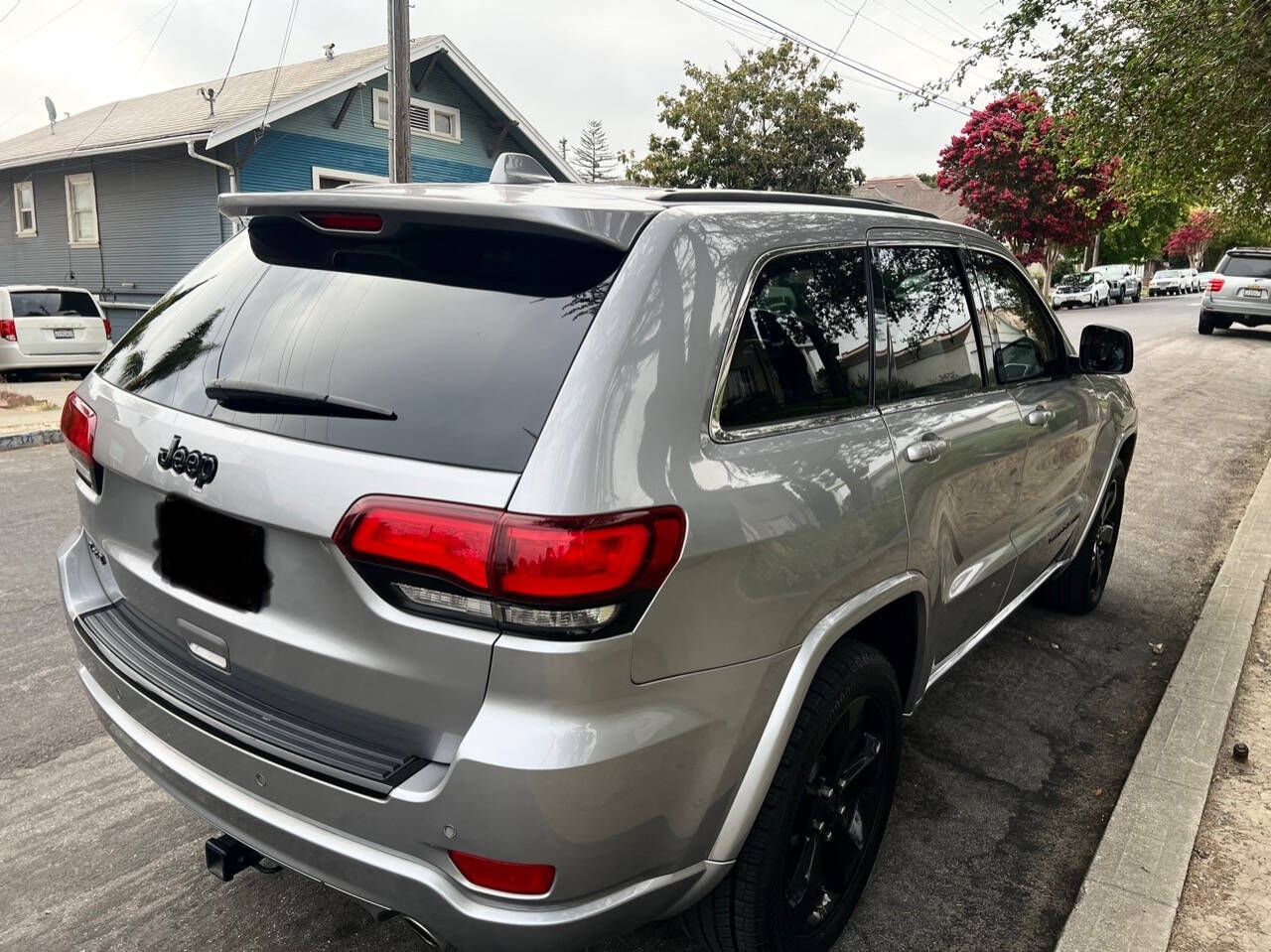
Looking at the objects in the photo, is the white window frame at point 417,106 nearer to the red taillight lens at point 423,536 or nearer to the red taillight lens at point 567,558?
the red taillight lens at point 423,536

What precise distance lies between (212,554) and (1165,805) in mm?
2953

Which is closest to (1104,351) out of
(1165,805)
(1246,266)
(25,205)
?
(1165,805)

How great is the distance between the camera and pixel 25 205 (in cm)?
2223

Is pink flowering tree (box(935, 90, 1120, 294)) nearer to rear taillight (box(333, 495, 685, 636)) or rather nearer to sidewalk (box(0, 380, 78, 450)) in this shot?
sidewalk (box(0, 380, 78, 450))

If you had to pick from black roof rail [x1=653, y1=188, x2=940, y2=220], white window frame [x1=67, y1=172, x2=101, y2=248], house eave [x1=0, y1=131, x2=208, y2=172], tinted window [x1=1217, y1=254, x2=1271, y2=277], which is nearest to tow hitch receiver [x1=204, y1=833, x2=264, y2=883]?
black roof rail [x1=653, y1=188, x2=940, y2=220]

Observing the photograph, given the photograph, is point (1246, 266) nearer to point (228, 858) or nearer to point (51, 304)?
point (51, 304)

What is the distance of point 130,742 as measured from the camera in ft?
7.48

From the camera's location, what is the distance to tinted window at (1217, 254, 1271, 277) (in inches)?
829

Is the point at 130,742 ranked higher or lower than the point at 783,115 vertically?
lower

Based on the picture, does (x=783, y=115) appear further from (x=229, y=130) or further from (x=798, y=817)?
(x=798, y=817)

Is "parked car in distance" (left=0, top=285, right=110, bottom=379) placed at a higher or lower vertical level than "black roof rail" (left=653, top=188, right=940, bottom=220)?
lower

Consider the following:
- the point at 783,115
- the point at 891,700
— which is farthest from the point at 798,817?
the point at 783,115

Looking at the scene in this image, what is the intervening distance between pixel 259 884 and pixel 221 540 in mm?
1220

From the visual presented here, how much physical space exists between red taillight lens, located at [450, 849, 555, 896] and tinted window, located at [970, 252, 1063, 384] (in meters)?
2.42
